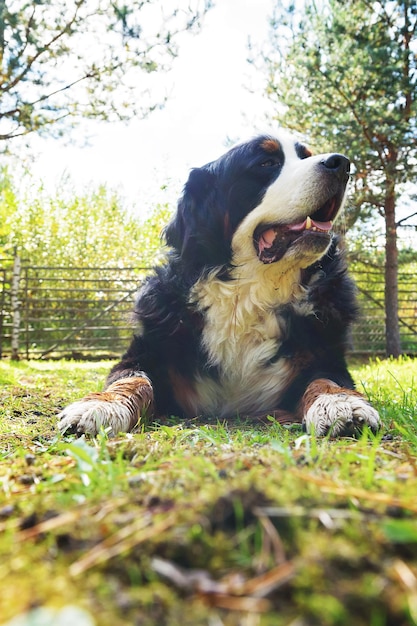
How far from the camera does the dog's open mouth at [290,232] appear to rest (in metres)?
3.02

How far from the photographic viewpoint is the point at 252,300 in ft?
10.5

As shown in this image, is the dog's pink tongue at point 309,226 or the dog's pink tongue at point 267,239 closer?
the dog's pink tongue at point 309,226

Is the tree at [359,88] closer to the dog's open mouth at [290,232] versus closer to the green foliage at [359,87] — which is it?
the green foliage at [359,87]

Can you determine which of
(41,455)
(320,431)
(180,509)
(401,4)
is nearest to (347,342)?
(320,431)

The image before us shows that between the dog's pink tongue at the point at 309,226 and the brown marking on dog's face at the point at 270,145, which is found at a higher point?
the brown marking on dog's face at the point at 270,145

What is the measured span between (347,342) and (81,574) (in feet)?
8.66

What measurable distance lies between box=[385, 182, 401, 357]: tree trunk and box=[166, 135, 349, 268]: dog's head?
869 centimetres

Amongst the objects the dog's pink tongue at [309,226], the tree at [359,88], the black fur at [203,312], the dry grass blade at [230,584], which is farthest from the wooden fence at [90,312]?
the dry grass blade at [230,584]

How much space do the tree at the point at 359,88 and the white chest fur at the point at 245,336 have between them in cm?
783

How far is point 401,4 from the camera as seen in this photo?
1025 cm

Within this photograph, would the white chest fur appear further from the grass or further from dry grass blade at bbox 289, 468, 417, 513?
dry grass blade at bbox 289, 468, 417, 513

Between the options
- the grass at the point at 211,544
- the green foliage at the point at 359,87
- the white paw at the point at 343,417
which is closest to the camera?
the grass at the point at 211,544

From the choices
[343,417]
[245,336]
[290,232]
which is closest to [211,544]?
[343,417]

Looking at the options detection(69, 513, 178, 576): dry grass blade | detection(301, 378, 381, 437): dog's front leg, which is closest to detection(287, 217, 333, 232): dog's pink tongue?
detection(301, 378, 381, 437): dog's front leg
